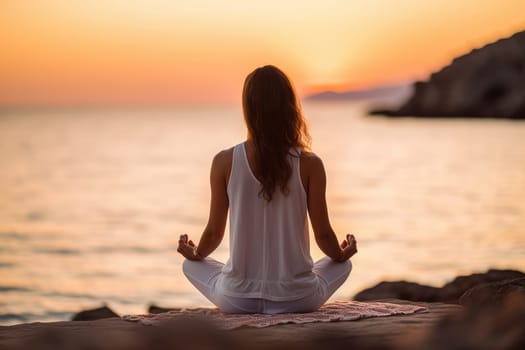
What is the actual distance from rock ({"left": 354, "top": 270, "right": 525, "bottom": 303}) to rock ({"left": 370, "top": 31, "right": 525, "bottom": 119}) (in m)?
63.8

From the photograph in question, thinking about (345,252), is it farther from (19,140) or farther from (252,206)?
(19,140)

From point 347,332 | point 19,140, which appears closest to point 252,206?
point 347,332

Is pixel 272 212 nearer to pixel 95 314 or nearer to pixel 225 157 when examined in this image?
pixel 225 157

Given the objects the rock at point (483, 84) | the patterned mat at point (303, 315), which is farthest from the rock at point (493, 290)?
the rock at point (483, 84)

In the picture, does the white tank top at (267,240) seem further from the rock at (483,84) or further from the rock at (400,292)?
the rock at (483,84)

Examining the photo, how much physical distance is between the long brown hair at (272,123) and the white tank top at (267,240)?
7 centimetres

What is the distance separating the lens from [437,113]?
3511 inches

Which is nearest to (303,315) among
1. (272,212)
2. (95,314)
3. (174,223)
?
(272,212)

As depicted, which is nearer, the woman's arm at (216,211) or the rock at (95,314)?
the woman's arm at (216,211)

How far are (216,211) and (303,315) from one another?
79cm

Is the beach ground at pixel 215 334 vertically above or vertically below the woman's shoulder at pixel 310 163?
below

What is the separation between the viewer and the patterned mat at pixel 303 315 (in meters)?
4.80

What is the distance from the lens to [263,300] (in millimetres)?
5160

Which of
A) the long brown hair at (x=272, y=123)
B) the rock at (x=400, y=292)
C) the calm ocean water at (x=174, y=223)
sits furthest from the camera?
the calm ocean water at (x=174, y=223)
